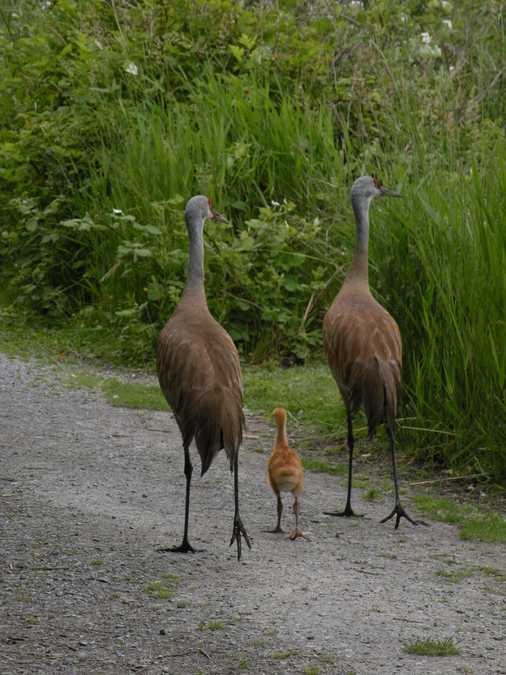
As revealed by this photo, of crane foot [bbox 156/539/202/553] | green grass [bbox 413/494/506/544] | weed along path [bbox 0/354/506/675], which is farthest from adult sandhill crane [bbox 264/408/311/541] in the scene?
green grass [bbox 413/494/506/544]

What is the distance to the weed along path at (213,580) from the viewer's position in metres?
4.02

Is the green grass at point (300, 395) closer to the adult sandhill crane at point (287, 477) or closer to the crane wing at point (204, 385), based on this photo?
the adult sandhill crane at point (287, 477)

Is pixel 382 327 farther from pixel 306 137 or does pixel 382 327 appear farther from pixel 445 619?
pixel 306 137

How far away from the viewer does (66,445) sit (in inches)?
→ 274

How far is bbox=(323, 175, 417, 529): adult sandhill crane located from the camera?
5.76m

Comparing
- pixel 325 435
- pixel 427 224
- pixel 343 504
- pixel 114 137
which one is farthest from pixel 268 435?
pixel 114 137

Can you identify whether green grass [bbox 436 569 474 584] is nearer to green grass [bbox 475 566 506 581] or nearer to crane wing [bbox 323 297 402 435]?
green grass [bbox 475 566 506 581]

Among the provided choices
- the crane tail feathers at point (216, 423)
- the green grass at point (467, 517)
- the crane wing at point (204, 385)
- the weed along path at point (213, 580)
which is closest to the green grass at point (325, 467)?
the weed along path at point (213, 580)

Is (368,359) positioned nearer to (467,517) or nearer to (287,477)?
(287,477)

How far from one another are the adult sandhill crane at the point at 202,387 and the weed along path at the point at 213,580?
362 mm

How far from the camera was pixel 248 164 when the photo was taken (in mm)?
9945

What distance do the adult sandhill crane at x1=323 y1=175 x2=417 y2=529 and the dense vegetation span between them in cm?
67

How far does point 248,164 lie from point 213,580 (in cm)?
602

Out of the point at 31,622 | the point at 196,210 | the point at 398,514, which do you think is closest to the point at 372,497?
the point at 398,514
